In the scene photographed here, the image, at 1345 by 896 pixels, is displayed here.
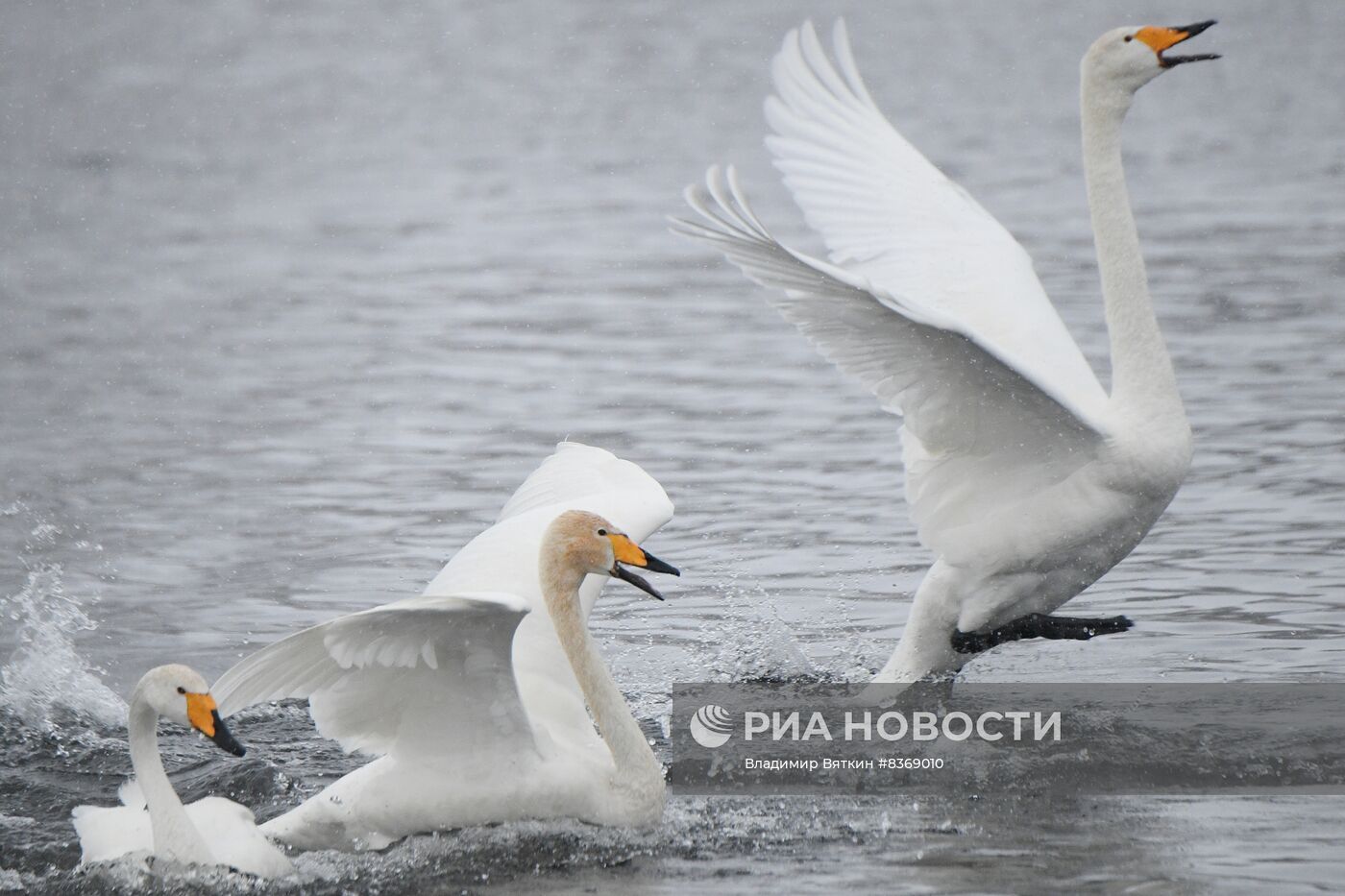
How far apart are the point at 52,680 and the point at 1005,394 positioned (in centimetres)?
356

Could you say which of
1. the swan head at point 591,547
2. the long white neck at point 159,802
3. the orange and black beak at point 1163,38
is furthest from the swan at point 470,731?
the orange and black beak at point 1163,38

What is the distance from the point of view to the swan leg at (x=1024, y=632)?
24.9 ft

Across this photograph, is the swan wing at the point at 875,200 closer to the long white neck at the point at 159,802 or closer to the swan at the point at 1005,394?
the swan at the point at 1005,394

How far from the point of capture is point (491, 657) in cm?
613

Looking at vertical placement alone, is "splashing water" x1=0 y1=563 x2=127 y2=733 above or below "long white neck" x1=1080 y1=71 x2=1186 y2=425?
below

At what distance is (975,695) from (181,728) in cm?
288

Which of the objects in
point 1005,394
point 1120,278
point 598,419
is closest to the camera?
point 1005,394

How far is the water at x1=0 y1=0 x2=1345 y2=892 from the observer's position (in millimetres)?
6598

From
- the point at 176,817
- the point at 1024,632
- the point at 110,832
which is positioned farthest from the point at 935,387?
the point at 110,832

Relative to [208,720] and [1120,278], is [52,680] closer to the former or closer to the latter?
[208,720]

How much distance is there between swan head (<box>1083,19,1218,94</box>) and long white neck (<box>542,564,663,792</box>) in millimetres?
2769

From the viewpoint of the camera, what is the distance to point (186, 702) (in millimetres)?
6250

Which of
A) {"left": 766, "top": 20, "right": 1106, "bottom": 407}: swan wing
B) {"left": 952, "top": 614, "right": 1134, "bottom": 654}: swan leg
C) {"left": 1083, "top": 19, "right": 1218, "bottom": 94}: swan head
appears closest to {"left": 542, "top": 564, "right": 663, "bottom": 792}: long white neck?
{"left": 952, "top": 614, "right": 1134, "bottom": 654}: swan leg

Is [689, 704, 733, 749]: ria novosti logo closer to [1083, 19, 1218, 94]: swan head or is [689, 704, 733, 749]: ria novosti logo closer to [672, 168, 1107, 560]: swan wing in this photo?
[672, 168, 1107, 560]: swan wing
